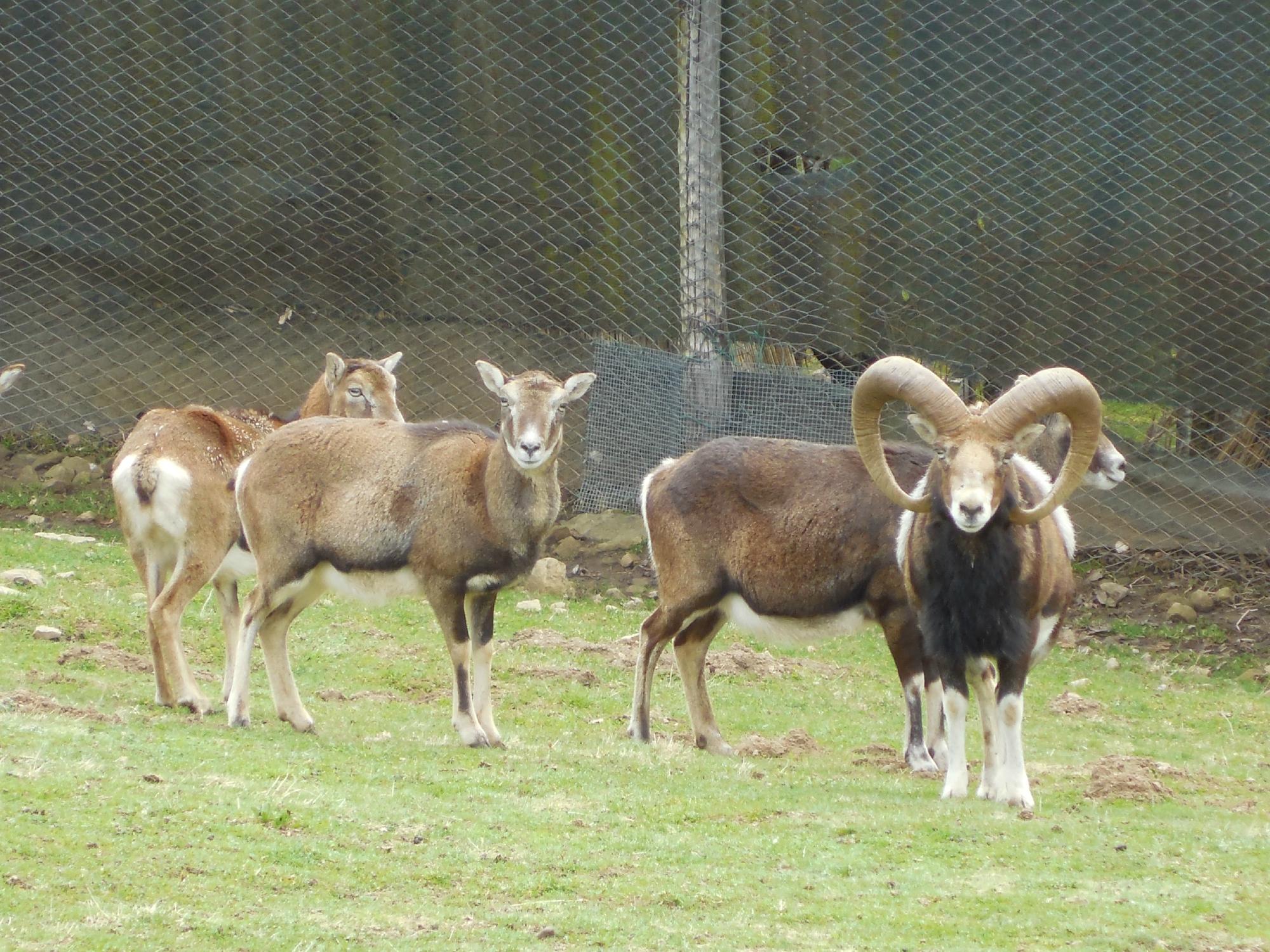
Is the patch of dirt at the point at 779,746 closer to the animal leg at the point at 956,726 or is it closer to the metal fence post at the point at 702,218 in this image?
the animal leg at the point at 956,726

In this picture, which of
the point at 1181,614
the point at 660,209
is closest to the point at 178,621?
the point at 660,209

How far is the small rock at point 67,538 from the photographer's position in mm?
15648

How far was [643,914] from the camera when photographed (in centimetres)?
634

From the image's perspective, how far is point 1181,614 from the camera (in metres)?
15.1

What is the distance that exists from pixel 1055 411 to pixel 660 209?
7523 millimetres

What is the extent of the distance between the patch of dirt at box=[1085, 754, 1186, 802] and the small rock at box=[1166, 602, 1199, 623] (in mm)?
5327

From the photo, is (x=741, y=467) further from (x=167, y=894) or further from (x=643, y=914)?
(x=167, y=894)

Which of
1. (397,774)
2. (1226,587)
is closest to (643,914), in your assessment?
(397,774)

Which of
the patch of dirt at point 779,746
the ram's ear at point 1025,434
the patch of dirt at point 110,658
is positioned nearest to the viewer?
the ram's ear at point 1025,434

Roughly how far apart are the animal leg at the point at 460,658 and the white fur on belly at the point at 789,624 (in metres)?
1.81

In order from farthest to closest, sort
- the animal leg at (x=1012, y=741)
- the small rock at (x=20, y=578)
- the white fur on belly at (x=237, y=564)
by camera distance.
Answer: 1. the small rock at (x=20, y=578)
2. the white fur on belly at (x=237, y=564)
3. the animal leg at (x=1012, y=741)

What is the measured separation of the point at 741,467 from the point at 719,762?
6.60 feet

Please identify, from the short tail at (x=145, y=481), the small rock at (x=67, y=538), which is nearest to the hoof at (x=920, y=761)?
the short tail at (x=145, y=481)

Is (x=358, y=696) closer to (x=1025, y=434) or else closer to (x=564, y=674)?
(x=564, y=674)
